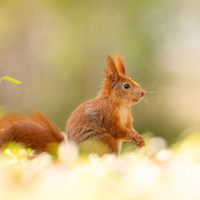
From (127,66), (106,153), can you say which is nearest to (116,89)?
(106,153)

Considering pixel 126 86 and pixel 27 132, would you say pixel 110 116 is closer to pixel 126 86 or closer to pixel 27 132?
pixel 126 86

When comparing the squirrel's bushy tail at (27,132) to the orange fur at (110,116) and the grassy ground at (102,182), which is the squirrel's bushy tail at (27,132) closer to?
the orange fur at (110,116)

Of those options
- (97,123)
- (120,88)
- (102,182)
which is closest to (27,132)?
(97,123)

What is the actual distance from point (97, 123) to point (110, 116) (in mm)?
52

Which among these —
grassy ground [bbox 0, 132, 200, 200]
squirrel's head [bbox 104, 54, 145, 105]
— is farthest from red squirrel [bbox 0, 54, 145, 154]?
grassy ground [bbox 0, 132, 200, 200]

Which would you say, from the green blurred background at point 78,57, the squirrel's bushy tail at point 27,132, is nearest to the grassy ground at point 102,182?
the squirrel's bushy tail at point 27,132

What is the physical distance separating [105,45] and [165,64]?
0.52 meters

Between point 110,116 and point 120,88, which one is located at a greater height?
point 120,88

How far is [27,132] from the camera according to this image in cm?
83

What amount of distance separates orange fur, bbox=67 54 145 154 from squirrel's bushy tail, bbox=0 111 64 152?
8 centimetres

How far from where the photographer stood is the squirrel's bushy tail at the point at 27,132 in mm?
806

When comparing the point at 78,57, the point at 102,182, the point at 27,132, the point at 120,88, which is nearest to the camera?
the point at 102,182

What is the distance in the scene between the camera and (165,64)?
208cm

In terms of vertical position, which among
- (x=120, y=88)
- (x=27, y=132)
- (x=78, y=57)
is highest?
(x=78, y=57)
